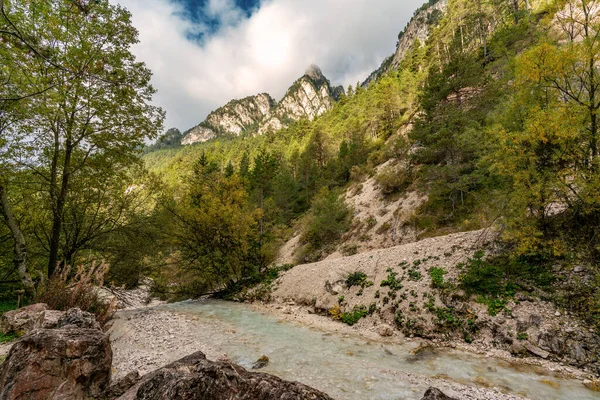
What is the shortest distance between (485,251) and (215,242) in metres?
14.9

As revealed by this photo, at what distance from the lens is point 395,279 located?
1192 centimetres

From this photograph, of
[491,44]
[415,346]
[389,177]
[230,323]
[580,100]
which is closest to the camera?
[415,346]

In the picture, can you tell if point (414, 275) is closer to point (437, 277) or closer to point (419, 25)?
point (437, 277)

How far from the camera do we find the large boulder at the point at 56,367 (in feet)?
10.6

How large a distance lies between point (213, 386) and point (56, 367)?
281 centimetres

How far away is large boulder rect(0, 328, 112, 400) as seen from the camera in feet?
10.6

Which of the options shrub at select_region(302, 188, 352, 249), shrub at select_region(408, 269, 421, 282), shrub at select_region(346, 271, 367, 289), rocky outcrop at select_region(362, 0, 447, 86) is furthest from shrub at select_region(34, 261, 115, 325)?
rocky outcrop at select_region(362, 0, 447, 86)

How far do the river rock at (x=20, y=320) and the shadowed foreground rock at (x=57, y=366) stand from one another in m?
3.91

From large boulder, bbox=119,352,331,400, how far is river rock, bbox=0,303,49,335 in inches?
254

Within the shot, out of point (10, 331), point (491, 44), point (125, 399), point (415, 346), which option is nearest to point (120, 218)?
point (10, 331)

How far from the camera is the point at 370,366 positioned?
695cm

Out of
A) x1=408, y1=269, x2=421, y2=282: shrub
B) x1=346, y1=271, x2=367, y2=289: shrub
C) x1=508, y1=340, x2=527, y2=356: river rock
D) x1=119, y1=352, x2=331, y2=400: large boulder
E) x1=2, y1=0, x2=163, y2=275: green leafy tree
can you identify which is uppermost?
x1=2, y1=0, x2=163, y2=275: green leafy tree

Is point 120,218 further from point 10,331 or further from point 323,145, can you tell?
point 323,145

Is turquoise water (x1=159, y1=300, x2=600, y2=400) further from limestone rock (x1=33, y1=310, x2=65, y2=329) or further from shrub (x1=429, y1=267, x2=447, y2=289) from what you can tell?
limestone rock (x1=33, y1=310, x2=65, y2=329)
